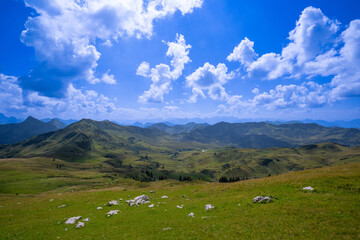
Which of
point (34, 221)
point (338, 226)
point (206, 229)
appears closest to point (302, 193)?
point (338, 226)

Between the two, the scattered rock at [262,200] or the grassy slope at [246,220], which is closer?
the grassy slope at [246,220]

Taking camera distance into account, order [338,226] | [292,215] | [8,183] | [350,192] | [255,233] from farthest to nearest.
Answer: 1. [8,183]
2. [350,192]
3. [292,215]
4. [255,233]
5. [338,226]

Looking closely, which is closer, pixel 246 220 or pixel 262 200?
pixel 246 220

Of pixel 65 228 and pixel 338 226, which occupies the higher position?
pixel 338 226

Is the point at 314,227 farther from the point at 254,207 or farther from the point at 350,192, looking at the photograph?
the point at 350,192

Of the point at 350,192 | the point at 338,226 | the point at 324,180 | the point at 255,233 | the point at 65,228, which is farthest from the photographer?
the point at 324,180

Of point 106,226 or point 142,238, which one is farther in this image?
point 106,226

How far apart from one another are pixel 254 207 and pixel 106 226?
919 inches

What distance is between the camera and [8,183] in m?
149

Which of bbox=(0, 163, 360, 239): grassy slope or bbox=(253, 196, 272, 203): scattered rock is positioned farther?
bbox=(253, 196, 272, 203): scattered rock

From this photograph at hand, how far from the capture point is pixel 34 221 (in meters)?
30.1

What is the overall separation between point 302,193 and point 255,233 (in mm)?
15161

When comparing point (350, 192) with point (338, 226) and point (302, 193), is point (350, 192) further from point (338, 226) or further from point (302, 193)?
point (338, 226)

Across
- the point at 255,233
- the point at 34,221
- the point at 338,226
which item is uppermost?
the point at 338,226
